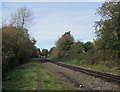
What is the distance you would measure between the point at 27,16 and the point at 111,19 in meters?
31.1

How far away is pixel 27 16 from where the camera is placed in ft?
203

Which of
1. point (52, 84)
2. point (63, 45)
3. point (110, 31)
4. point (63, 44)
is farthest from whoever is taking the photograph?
point (63, 44)

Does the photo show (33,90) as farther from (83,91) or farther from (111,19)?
(111,19)

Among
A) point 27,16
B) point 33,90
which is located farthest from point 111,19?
point 27,16

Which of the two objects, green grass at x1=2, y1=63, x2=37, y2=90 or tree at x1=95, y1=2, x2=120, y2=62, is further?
tree at x1=95, y1=2, x2=120, y2=62

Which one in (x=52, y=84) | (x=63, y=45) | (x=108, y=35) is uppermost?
(x=63, y=45)

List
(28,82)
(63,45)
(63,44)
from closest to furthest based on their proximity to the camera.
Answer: (28,82)
(63,45)
(63,44)

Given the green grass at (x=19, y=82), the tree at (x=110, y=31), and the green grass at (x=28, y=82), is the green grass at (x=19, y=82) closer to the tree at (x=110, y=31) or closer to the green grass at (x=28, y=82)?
the green grass at (x=28, y=82)

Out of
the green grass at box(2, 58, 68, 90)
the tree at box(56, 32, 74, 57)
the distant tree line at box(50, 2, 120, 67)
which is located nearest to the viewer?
the green grass at box(2, 58, 68, 90)

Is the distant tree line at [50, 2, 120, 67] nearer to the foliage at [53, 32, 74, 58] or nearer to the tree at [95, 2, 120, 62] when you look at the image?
the tree at [95, 2, 120, 62]

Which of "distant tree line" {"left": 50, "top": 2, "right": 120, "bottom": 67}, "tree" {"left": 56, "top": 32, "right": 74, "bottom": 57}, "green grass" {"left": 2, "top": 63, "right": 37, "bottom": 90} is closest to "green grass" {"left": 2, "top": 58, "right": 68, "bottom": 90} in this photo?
"green grass" {"left": 2, "top": 63, "right": 37, "bottom": 90}

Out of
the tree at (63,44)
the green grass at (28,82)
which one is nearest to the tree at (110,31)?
the green grass at (28,82)

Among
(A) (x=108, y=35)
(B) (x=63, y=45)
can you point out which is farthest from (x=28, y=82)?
(B) (x=63, y=45)

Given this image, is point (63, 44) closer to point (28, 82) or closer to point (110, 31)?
point (110, 31)
